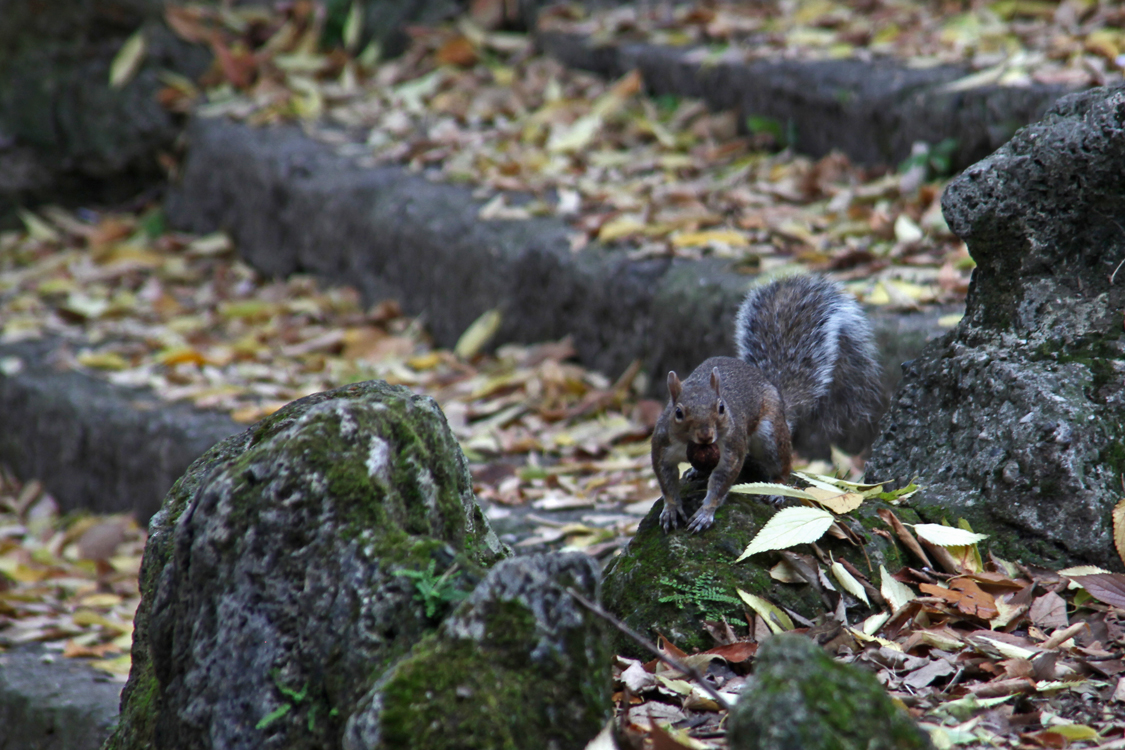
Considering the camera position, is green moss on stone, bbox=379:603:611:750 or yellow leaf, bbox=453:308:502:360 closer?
green moss on stone, bbox=379:603:611:750

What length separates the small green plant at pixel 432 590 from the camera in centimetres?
213

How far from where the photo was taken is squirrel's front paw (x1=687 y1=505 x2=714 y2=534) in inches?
Result: 114

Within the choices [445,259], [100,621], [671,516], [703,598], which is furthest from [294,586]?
[445,259]

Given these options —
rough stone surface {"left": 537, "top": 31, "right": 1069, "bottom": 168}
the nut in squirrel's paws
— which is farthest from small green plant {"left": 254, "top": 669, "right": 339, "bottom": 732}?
rough stone surface {"left": 537, "top": 31, "right": 1069, "bottom": 168}

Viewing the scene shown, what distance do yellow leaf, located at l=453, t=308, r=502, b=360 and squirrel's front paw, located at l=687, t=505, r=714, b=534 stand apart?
11.1ft

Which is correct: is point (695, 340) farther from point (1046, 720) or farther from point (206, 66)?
point (206, 66)

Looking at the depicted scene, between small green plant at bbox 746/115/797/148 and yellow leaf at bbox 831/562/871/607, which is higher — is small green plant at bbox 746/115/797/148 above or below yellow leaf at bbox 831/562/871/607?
above

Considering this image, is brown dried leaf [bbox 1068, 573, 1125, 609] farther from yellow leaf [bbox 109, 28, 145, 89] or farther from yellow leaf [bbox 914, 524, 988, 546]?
yellow leaf [bbox 109, 28, 145, 89]

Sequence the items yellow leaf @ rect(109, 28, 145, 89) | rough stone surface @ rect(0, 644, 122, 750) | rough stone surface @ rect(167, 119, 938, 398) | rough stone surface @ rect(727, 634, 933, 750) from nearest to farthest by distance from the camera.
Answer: rough stone surface @ rect(727, 634, 933, 750) < rough stone surface @ rect(0, 644, 122, 750) < rough stone surface @ rect(167, 119, 938, 398) < yellow leaf @ rect(109, 28, 145, 89)

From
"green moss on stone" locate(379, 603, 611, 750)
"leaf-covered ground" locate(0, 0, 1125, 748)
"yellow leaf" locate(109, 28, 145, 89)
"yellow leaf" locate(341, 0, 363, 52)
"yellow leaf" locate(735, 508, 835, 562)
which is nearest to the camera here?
"green moss on stone" locate(379, 603, 611, 750)

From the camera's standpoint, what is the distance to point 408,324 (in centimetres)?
679

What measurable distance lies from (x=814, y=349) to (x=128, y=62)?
682cm

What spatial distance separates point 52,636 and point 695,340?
2964 millimetres

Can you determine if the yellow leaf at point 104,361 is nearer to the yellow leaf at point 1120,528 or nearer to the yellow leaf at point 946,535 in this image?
the yellow leaf at point 946,535
